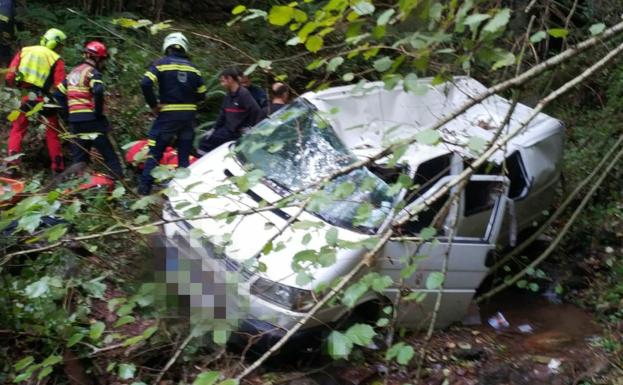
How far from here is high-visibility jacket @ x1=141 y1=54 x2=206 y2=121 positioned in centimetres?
620

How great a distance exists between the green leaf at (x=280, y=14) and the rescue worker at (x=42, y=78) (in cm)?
415

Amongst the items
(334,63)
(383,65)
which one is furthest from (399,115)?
(383,65)

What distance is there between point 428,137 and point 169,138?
4.31m

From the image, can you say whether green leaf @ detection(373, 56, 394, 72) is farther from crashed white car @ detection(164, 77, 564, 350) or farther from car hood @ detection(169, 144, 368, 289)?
car hood @ detection(169, 144, 368, 289)

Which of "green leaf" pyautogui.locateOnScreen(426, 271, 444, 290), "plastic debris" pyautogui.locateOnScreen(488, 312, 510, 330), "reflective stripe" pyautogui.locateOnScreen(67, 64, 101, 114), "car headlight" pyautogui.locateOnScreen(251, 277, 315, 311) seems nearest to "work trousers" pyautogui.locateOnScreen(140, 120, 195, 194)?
"reflective stripe" pyautogui.locateOnScreen(67, 64, 101, 114)

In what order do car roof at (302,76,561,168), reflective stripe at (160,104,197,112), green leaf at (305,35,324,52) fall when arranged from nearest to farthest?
green leaf at (305,35,324,52), car roof at (302,76,561,168), reflective stripe at (160,104,197,112)

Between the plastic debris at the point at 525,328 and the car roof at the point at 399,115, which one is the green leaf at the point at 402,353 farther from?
the plastic debris at the point at 525,328

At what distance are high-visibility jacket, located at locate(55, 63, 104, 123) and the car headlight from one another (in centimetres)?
283

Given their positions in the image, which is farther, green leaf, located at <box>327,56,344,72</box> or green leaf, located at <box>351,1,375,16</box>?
green leaf, located at <box>327,56,344,72</box>

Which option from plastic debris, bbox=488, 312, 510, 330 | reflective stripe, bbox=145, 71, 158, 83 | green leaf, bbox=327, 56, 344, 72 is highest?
green leaf, bbox=327, 56, 344, 72

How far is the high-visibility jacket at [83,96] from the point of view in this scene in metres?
6.07

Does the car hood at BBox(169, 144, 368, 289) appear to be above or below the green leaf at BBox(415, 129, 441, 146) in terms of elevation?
below

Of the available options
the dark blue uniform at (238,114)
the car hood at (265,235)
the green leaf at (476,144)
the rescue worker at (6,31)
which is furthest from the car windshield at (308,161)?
the rescue worker at (6,31)

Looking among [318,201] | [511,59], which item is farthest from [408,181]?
[511,59]
